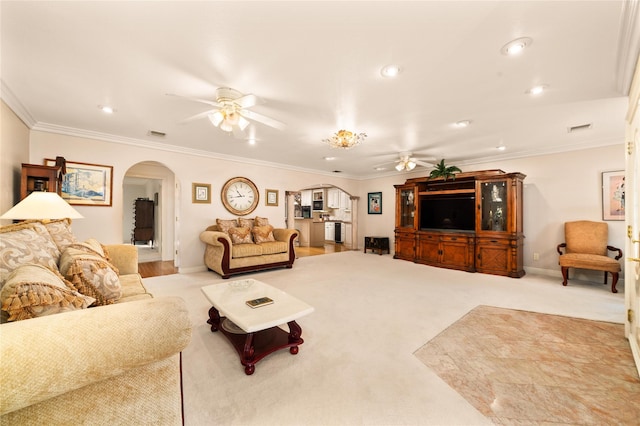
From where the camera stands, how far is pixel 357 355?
80.7 inches

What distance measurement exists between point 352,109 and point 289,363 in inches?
107

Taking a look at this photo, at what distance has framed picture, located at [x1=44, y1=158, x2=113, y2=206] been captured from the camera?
3820mm

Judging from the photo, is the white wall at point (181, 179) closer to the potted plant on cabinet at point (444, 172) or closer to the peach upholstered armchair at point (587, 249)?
the potted plant on cabinet at point (444, 172)

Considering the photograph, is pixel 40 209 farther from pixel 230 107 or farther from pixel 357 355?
pixel 357 355

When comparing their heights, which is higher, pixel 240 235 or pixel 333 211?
pixel 333 211

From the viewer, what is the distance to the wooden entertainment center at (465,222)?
4781 mm

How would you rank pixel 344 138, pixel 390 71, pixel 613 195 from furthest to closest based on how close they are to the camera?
pixel 613 195
pixel 344 138
pixel 390 71

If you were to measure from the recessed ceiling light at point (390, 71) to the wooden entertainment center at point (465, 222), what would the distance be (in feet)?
12.7

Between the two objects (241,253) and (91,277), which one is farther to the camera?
(241,253)

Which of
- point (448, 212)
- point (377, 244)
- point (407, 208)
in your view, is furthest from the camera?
point (377, 244)

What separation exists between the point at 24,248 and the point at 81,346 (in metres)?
1.08

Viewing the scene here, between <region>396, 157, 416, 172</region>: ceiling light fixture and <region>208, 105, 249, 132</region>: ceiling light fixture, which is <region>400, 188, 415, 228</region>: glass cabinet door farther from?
<region>208, 105, 249, 132</region>: ceiling light fixture

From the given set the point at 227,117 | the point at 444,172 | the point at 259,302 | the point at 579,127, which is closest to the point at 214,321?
the point at 259,302

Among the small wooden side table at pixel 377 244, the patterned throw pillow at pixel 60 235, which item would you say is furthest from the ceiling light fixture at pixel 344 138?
the small wooden side table at pixel 377 244
